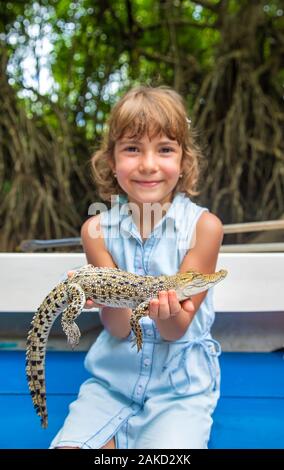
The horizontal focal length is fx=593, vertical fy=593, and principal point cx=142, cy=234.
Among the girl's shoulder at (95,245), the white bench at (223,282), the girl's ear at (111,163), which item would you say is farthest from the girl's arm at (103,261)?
the white bench at (223,282)

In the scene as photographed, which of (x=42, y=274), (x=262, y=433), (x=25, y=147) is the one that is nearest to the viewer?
(x=262, y=433)

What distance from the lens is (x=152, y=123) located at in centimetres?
111

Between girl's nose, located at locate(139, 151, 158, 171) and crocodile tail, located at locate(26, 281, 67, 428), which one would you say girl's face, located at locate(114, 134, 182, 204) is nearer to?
girl's nose, located at locate(139, 151, 158, 171)

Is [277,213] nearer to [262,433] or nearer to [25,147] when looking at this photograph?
[25,147]

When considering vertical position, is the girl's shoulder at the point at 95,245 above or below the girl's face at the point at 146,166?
below

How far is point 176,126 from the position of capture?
1.13 m

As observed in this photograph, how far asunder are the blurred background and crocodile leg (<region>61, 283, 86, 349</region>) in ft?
8.32

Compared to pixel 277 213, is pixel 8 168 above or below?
above

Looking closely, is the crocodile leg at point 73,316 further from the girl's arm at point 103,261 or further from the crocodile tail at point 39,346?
the girl's arm at point 103,261

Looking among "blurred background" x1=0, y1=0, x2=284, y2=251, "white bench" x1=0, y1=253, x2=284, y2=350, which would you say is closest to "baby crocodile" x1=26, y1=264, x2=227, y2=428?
"white bench" x1=0, y1=253, x2=284, y2=350

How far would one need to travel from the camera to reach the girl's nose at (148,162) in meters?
1.09

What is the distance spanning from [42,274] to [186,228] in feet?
1.40

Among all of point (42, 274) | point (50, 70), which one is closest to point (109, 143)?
point (42, 274)

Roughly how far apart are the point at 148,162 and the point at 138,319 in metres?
0.32
